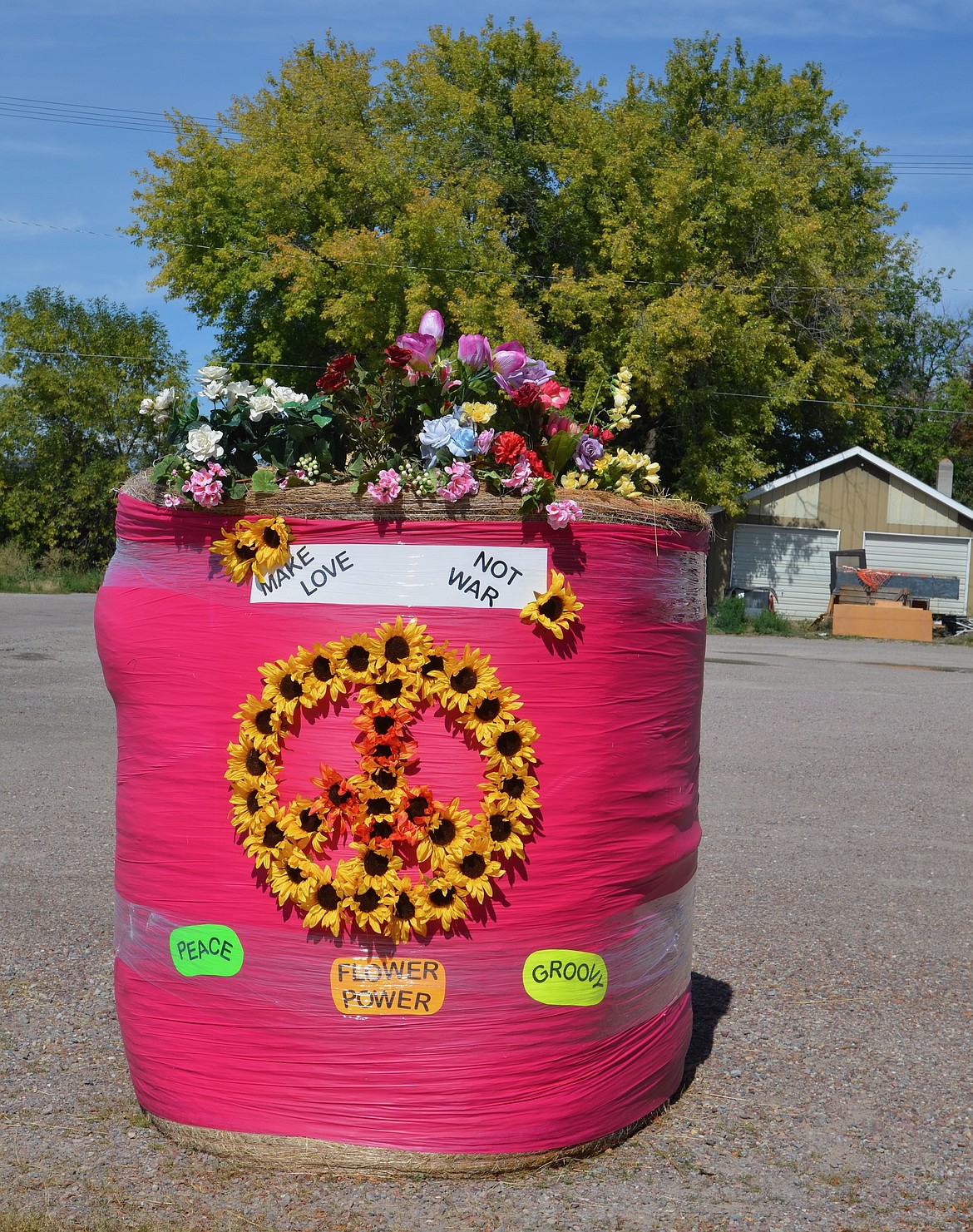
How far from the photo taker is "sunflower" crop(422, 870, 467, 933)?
10.6 feet

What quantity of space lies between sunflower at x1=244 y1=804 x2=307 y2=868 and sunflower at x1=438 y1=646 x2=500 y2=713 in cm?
51

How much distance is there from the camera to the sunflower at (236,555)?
3.34m

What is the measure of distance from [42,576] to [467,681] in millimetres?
33518

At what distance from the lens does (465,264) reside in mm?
29453

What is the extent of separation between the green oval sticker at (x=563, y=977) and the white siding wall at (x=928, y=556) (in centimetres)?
2863

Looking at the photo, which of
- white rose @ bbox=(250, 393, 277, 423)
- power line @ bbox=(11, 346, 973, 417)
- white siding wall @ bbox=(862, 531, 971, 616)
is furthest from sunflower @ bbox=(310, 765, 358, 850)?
white siding wall @ bbox=(862, 531, 971, 616)

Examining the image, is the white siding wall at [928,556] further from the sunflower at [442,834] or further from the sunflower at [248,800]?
the sunflower at [248,800]

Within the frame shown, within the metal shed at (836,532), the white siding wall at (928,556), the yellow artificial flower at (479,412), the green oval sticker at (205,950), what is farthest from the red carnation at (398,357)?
the white siding wall at (928,556)

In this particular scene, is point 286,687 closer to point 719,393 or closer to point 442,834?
point 442,834

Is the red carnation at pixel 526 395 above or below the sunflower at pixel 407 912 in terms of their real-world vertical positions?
above

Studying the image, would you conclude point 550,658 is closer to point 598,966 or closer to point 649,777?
point 649,777

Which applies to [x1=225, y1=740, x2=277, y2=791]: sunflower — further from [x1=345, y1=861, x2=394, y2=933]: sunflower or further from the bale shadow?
the bale shadow

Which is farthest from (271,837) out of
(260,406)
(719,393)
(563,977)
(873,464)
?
(873,464)

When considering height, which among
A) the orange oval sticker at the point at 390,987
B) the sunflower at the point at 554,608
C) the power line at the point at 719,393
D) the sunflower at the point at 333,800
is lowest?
the orange oval sticker at the point at 390,987
